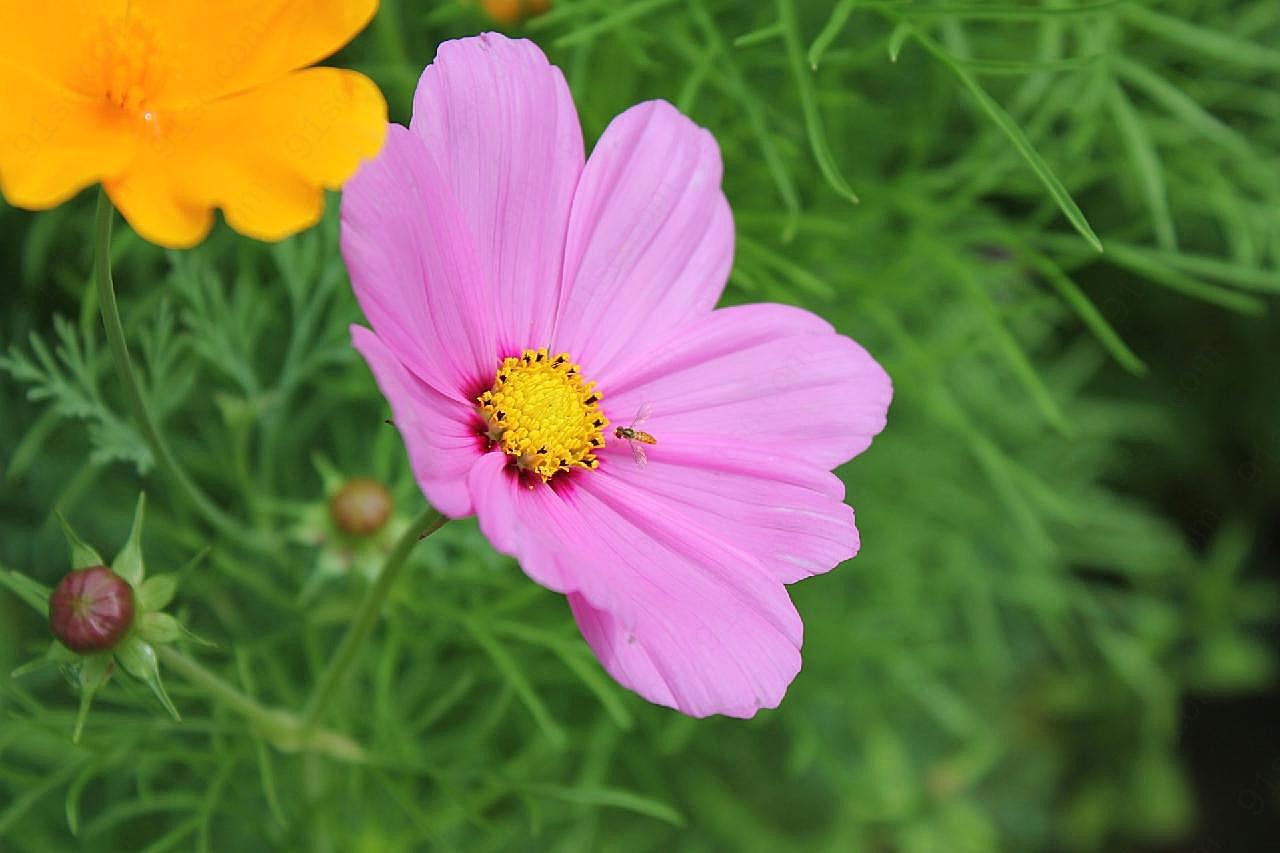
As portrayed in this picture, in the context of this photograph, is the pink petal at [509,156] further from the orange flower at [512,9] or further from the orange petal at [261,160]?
the orange flower at [512,9]

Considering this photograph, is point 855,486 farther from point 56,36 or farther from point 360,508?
point 56,36

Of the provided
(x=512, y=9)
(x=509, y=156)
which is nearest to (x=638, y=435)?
(x=509, y=156)

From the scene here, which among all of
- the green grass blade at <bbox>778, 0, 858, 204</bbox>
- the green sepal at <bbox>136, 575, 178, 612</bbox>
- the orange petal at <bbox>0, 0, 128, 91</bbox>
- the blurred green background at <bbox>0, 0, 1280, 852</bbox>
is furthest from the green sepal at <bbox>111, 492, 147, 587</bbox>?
the green grass blade at <bbox>778, 0, 858, 204</bbox>

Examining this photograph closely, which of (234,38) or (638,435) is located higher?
(234,38)

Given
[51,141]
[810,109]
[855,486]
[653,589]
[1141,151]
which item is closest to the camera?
[51,141]

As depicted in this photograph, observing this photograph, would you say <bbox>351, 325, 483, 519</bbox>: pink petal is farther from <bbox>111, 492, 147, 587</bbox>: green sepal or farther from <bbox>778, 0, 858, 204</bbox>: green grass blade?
<bbox>778, 0, 858, 204</bbox>: green grass blade

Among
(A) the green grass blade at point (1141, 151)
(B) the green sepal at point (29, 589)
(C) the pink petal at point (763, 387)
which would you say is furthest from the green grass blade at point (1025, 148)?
(B) the green sepal at point (29, 589)
